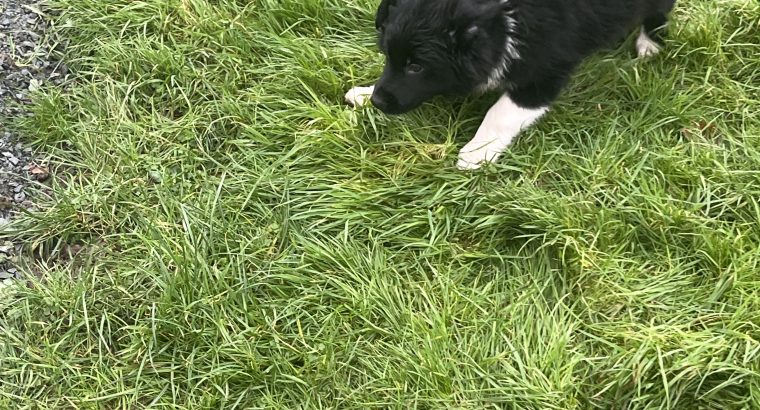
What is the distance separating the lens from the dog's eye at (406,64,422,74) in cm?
270

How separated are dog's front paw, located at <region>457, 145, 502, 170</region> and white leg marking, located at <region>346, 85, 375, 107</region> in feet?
1.69

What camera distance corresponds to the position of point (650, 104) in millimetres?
3066

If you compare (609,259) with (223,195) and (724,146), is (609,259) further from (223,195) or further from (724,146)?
(223,195)

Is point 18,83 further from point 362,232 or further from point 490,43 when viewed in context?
point 490,43

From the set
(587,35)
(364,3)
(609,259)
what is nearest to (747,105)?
(587,35)

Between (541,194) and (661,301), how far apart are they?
0.60 m

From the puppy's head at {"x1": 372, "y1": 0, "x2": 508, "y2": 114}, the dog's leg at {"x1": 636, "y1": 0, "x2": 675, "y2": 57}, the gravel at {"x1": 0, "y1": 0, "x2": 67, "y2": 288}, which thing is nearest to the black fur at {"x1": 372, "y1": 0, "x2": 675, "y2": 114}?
the puppy's head at {"x1": 372, "y1": 0, "x2": 508, "y2": 114}

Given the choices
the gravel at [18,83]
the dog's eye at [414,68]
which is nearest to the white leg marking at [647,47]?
the dog's eye at [414,68]

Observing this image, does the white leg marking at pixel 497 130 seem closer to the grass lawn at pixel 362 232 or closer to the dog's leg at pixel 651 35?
the grass lawn at pixel 362 232

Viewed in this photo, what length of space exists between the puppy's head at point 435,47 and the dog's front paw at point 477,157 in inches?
10.3

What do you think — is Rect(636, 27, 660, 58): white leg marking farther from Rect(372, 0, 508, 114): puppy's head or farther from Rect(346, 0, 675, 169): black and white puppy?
Rect(372, 0, 508, 114): puppy's head

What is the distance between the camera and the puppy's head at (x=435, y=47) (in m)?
2.54

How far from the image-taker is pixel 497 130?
2.93 meters

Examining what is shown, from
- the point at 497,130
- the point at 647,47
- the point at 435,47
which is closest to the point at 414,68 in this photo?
the point at 435,47
